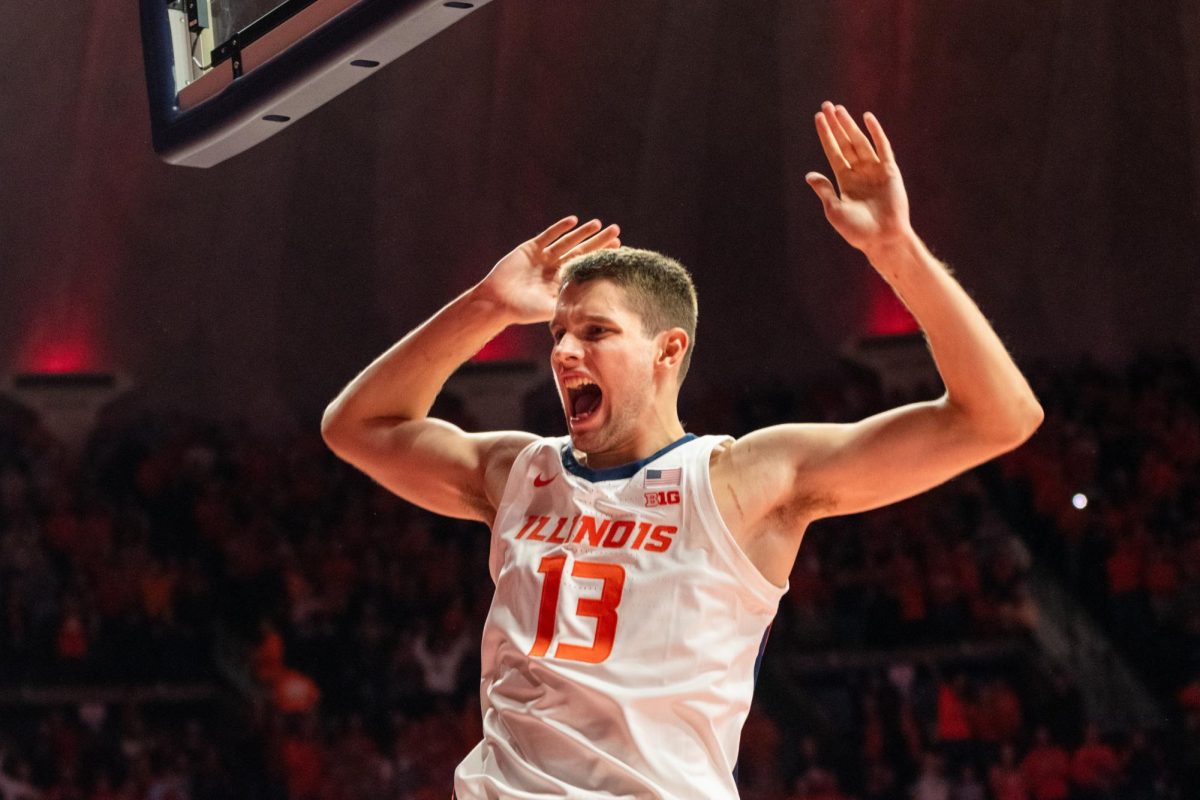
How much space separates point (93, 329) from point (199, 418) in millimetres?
1222

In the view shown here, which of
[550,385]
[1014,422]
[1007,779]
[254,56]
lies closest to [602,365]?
[1014,422]

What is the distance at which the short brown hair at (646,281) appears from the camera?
10.0 ft

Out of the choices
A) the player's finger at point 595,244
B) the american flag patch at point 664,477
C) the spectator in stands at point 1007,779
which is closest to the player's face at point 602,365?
the american flag patch at point 664,477

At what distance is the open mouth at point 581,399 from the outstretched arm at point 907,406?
1.22 feet

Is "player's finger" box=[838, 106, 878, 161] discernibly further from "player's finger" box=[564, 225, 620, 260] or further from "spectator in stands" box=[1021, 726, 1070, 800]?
"spectator in stands" box=[1021, 726, 1070, 800]

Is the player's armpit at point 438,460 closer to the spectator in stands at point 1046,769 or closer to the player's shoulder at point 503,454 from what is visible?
the player's shoulder at point 503,454

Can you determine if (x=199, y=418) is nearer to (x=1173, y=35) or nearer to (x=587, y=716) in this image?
(x=1173, y=35)

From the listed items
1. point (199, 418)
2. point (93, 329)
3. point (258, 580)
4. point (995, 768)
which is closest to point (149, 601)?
point (258, 580)

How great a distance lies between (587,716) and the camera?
2.72 meters

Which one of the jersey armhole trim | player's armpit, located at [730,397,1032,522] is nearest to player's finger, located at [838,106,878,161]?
player's armpit, located at [730,397,1032,522]

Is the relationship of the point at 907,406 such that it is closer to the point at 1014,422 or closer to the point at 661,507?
the point at 1014,422

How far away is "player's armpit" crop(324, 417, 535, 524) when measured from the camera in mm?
3289

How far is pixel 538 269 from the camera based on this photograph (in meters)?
3.48

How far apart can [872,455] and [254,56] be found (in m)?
1.82
